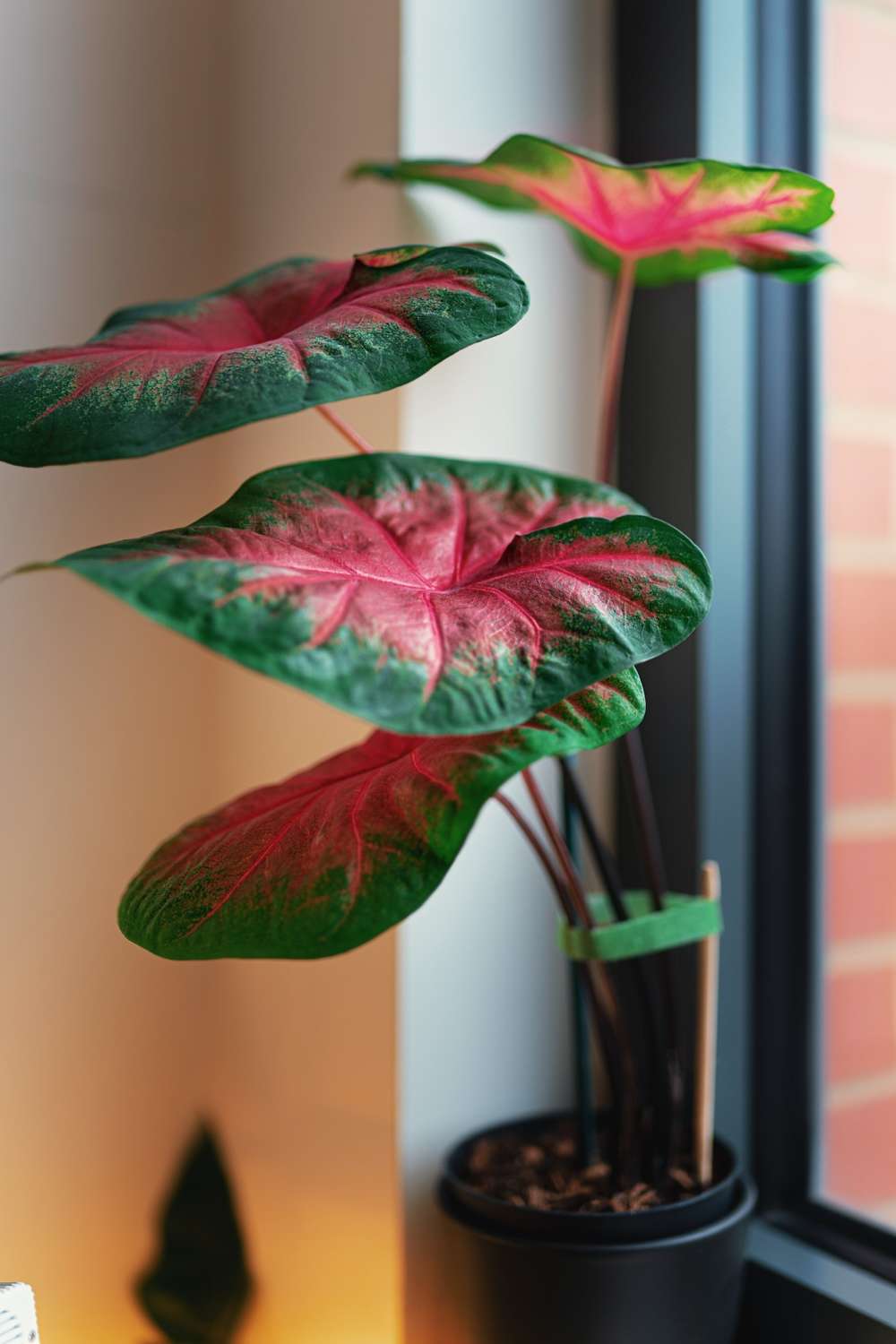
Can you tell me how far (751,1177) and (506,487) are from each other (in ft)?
2.29

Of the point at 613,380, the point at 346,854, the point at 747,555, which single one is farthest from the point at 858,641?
the point at 346,854

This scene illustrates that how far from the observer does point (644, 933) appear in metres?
0.84

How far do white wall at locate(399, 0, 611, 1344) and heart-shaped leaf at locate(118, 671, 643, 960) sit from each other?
0.34 metres

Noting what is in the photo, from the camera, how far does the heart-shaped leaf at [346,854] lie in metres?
0.58

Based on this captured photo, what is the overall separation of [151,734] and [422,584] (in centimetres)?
55

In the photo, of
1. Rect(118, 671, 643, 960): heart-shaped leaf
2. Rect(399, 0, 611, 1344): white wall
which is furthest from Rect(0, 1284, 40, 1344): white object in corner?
Rect(399, 0, 611, 1344): white wall

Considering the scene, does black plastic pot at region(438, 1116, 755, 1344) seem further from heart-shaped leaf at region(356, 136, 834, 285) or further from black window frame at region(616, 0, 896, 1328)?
heart-shaped leaf at region(356, 136, 834, 285)

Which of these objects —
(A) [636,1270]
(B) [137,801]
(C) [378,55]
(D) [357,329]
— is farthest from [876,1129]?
(C) [378,55]

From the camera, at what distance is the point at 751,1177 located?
1085 millimetres

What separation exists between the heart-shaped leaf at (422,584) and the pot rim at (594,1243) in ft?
1.45

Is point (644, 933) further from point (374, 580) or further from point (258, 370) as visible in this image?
point (258, 370)

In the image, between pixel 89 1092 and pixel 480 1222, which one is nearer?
pixel 480 1222

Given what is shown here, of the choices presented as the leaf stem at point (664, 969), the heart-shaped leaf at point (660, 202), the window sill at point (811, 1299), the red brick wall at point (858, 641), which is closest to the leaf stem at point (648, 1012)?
the leaf stem at point (664, 969)

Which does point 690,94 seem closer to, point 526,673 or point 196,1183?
point 526,673
